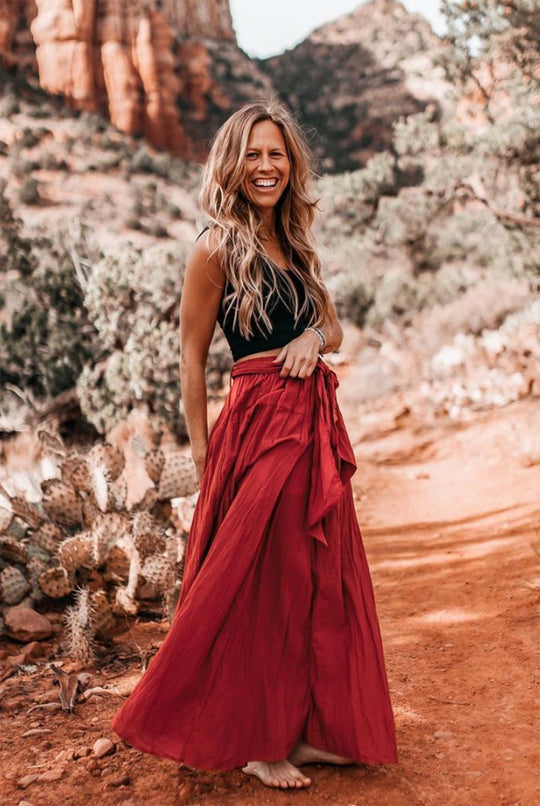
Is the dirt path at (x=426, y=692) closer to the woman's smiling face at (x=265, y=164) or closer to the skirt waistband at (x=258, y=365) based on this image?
the skirt waistband at (x=258, y=365)

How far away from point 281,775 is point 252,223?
1619 millimetres

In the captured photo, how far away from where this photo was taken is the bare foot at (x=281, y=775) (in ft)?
6.95

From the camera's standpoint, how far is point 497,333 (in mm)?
9727

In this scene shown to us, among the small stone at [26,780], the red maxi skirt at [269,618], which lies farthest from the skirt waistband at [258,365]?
the small stone at [26,780]

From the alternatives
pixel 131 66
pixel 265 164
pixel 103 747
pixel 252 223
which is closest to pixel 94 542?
pixel 103 747

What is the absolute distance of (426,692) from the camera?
294 cm

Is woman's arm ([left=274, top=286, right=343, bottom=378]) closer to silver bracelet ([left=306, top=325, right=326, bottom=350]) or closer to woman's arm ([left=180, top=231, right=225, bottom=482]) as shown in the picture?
silver bracelet ([left=306, top=325, right=326, bottom=350])

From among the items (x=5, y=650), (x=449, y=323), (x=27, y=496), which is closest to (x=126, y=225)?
A: (x=449, y=323)

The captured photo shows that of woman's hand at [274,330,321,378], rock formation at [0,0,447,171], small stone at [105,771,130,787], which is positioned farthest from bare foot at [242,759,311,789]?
rock formation at [0,0,447,171]

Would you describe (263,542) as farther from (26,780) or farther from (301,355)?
(26,780)

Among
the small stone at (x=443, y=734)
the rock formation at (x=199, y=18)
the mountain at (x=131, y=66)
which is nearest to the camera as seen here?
the small stone at (x=443, y=734)

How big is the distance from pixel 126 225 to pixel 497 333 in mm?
13984

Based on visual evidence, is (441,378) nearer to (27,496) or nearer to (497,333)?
(497,333)

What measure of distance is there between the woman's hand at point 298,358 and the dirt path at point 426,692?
1190 mm
